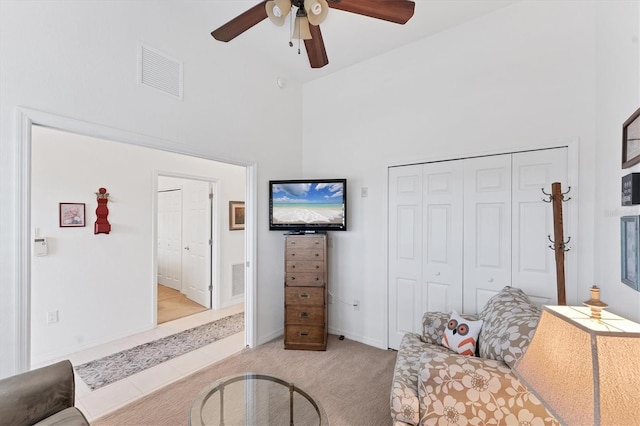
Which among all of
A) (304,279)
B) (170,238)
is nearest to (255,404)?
(304,279)

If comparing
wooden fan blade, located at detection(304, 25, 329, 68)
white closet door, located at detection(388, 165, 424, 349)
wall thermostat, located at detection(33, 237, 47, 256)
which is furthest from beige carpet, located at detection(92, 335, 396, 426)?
wooden fan blade, located at detection(304, 25, 329, 68)

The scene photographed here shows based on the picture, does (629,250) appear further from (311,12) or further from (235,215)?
(235,215)

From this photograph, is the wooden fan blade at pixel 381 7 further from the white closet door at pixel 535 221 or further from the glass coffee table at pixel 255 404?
the glass coffee table at pixel 255 404

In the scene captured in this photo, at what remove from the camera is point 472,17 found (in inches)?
101

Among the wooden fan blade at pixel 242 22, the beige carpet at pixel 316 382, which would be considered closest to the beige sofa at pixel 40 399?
the beige carpet at pixel 316 382

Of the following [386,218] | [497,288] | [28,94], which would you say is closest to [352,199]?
[386,218]

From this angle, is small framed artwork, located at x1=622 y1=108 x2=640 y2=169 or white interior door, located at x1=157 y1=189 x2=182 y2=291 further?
white interior door, located at x1=157 y1=189 x2=182 y2=291

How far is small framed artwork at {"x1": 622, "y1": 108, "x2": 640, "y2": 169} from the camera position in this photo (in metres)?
1.23

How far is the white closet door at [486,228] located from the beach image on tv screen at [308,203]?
4.23ft

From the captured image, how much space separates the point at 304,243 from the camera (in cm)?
315

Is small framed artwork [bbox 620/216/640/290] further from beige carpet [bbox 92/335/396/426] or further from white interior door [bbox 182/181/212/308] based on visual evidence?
white interior door [bbox 182/181/212/308]

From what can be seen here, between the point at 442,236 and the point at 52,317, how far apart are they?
4.08 m

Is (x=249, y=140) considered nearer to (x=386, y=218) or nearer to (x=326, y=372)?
(x=386, y=218)

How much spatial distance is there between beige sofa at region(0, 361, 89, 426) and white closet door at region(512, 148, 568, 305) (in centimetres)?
301
